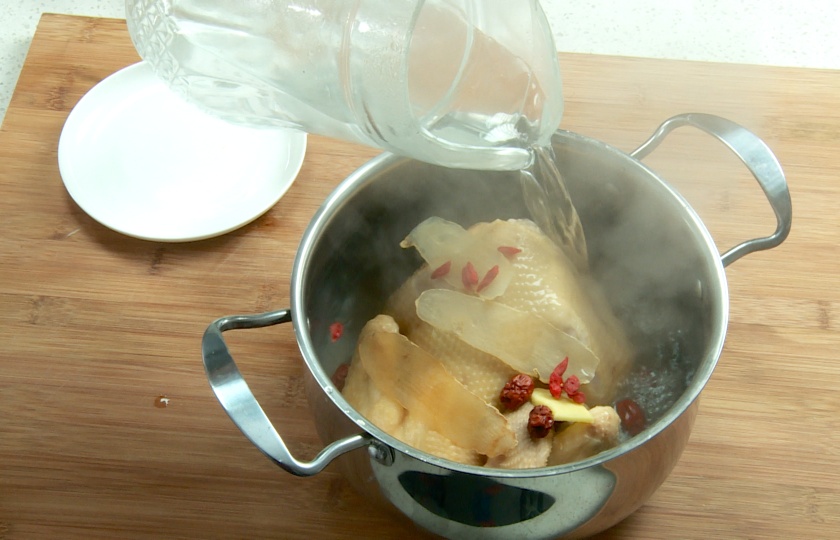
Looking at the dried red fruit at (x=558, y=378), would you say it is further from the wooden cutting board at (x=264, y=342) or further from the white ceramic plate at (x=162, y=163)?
the white ceramic plate at (x=162, y=163)

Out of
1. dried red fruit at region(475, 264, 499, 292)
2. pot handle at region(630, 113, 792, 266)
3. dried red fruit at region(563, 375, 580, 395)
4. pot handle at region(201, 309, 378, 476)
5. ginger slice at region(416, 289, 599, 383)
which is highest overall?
pot handle at region(630, 113, 792, 266)

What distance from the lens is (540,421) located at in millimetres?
838

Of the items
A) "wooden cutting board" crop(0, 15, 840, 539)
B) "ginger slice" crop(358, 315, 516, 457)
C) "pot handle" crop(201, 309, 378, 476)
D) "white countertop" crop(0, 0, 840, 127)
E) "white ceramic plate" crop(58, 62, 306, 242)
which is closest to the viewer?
"pot handle" crop(201, 309, 378, 476)

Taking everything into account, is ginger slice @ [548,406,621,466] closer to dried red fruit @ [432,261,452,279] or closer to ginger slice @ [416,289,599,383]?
ginger slice @ [416,289,599,383]

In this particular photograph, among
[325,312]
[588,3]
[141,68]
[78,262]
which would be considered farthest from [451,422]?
[588,3]

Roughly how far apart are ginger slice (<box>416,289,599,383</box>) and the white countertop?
798mm

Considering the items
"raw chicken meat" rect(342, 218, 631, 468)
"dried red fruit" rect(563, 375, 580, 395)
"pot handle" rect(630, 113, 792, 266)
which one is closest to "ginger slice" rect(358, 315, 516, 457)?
"raw chicken meat" rect(342, 218, 631, 468)

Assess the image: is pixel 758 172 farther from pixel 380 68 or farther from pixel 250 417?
pixel 250 417

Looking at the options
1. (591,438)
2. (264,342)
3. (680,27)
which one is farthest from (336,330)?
(680,27)

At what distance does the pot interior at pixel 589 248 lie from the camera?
859 mm

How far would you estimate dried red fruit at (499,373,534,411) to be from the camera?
88 centimetres

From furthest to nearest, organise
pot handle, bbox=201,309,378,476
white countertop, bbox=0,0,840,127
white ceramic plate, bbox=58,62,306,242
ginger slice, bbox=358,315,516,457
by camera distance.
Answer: white countertop, bbox=0,0,840,127, white ceramic plate, bbox=58,62,306,242, ginger slice, bbox=358,315,516,457, pot handle, bbox=201,309,378,476

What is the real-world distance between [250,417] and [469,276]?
1.05 feet

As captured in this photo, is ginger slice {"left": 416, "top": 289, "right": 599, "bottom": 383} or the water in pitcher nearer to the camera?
the water in pitcher
